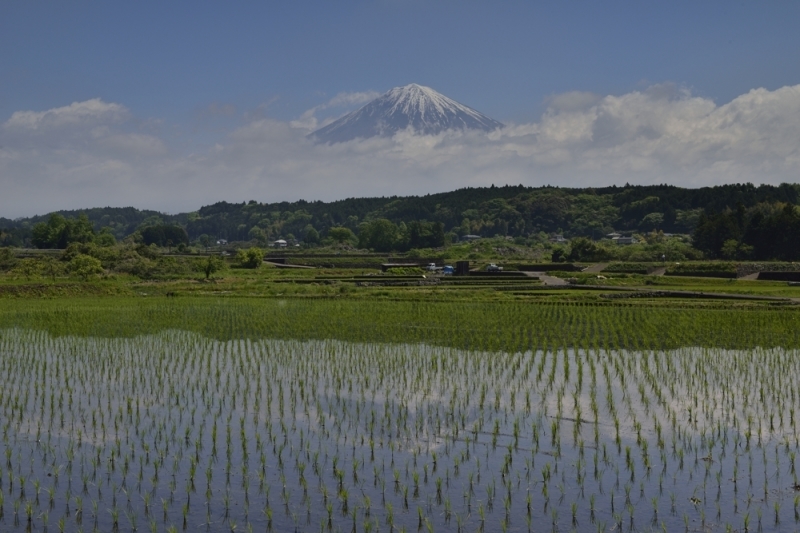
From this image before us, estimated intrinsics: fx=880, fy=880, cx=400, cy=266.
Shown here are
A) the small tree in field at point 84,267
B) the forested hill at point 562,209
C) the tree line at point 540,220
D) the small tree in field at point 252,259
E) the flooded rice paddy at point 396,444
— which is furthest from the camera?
the forested hill at point 562,209

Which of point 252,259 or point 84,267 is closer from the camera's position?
point 84,267

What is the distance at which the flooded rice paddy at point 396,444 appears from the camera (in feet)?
32.8

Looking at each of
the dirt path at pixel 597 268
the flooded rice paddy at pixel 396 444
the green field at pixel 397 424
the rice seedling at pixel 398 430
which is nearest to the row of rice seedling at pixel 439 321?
the green field at pixel 397 424

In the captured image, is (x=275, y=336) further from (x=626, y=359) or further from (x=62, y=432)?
(x=62, y=432)

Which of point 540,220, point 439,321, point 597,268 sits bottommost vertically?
point 597,268

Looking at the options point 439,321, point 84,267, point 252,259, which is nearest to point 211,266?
point 84,267

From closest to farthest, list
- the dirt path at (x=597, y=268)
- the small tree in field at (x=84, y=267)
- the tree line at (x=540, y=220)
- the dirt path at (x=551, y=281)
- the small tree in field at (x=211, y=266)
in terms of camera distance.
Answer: the dirt path at (x=551, y=281) < the small tree in field at (x=84, y=267) < the small tree in field at (x=211, y=266) < the dirt path at (x=597, y=268) < the tree line at (x=540, y=220)

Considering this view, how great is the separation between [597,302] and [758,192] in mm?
98270

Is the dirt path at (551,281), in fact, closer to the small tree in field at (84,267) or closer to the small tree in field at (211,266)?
the small tree in field at (211,266)

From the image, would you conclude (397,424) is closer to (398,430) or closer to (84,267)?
(398,430)

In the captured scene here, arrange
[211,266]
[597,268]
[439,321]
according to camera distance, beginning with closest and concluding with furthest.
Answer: [439,321]
[211,266]
[597,268]

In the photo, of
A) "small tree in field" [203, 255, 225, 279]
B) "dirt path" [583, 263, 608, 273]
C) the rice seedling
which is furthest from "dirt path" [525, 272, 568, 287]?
the rice seedling

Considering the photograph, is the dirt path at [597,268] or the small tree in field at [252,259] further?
the small tree in field at [252,259]

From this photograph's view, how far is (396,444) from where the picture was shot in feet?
41.8
